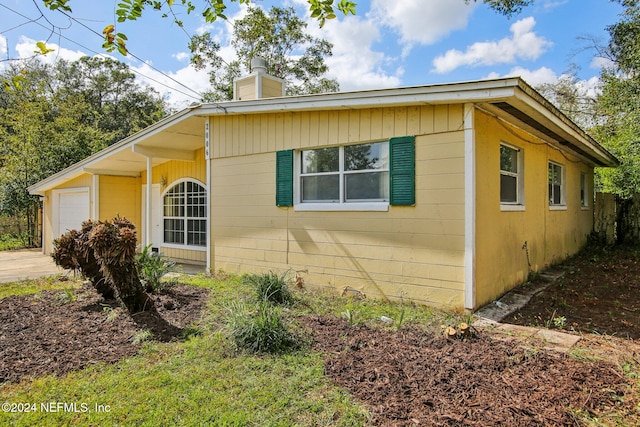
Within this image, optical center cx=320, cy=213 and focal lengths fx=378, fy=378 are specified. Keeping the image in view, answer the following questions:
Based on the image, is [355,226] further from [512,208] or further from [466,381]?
[466,381]

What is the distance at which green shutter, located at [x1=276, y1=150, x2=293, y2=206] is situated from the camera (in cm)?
641

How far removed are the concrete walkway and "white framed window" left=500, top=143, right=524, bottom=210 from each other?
1.32 metres

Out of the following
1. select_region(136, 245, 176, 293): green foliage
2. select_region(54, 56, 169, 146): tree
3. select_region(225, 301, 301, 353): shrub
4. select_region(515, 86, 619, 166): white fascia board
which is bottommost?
select_region(225, 301, 301, 353): shrub

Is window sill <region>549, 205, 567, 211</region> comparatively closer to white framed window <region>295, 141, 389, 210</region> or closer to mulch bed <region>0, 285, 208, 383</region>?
white framed window <region>295, 141, 389, 210</region>

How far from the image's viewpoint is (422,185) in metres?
5.02

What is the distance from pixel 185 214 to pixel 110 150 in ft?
7.80

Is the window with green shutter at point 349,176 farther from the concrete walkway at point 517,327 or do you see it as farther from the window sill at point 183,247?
the window sill at point 183,247

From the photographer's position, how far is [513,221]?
5910 mm

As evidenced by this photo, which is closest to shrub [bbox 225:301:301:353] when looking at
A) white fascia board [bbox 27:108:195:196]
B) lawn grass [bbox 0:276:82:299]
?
lawn grass [bbox 0:276:82:299]

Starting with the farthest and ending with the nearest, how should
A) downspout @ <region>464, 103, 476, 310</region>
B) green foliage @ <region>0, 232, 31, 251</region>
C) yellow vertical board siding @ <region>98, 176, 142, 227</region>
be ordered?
green foliage @ <region>0, 232, 31, 251</region> < yellow vertical board siding @ <region>98, 176, 142, 227</region> < downspout @ <region>464, 103, 476, 310</region>

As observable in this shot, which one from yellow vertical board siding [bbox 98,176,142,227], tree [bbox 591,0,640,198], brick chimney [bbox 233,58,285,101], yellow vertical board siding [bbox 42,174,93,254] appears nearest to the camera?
brick chimney [bbox 233,58,285,101]

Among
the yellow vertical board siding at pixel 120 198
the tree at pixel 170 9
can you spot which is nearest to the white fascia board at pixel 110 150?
the yellow vertical board siding at pixel 120 198

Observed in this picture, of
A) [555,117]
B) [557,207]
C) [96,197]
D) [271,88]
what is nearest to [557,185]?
[557,207]

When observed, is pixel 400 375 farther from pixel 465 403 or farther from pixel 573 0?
pixel 573 0
